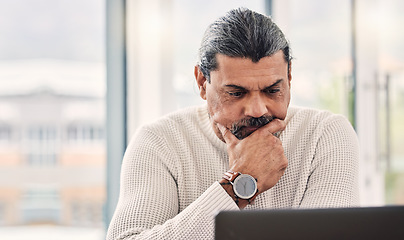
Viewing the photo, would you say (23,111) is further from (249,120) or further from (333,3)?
(333,3)

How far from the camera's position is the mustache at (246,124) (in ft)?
4.47

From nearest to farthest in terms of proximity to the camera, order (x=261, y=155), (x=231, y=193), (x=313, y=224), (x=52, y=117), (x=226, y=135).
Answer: (x=313, y=224), (x=231, y=193), (x=261, y=155), (x=226, y=135), (x=52, y=117)

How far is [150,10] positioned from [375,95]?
1.62 meters

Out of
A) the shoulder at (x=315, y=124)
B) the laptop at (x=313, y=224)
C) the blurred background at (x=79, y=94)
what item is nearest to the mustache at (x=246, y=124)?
the shoulder at (x=315, y=124)

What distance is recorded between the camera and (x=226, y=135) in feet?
4.60

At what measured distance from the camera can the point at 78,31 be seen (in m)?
2.04

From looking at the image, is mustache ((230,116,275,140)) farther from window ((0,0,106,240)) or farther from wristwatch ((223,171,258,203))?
window ((0,0,106,240))

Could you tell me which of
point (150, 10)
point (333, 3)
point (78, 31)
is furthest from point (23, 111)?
point (333, 3)

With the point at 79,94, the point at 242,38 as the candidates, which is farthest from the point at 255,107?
the point at 79,94

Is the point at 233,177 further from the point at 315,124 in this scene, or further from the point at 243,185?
the point at 315,124

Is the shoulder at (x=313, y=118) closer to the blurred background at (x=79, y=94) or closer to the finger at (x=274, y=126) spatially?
the finger at (x=274, y=126)

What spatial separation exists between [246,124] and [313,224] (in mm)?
776

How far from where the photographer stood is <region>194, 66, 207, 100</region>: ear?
1462mm

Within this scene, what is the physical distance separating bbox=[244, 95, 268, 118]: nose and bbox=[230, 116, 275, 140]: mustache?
0.03m
